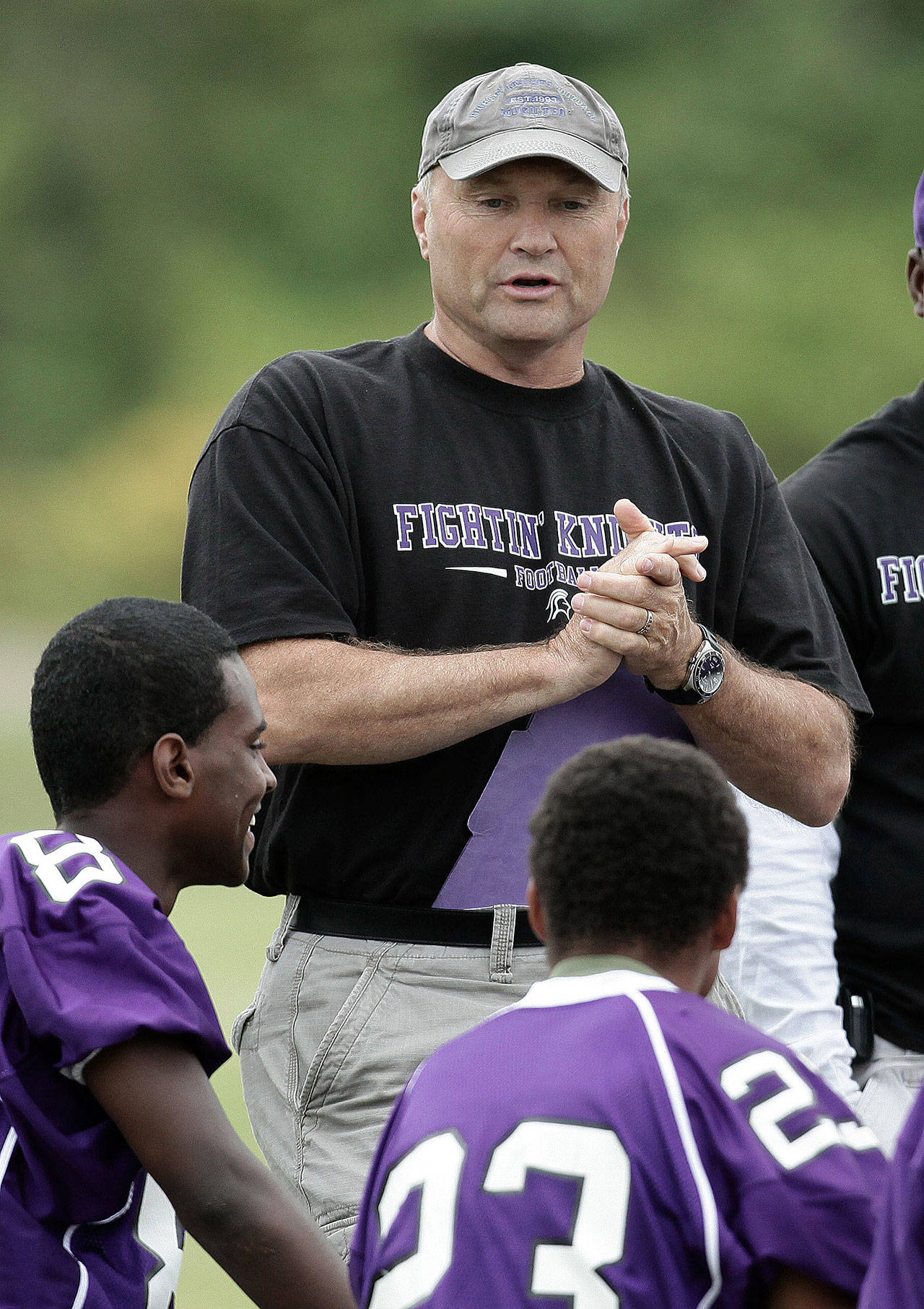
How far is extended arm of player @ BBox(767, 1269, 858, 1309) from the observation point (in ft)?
3.66

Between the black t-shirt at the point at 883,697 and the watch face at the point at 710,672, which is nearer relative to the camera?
the watch face at the point at 710,672

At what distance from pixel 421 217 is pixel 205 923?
15.3ft

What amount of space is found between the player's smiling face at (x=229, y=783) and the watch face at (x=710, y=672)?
579mm

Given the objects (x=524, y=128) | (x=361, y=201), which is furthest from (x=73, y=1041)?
(x=361, y=201)

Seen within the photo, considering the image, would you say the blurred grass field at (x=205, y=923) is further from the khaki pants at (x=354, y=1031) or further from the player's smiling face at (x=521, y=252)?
the player's smiling face at (x=521, y=252)

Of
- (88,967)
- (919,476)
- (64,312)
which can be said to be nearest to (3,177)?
(64,312)

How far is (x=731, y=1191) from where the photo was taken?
1139 mm

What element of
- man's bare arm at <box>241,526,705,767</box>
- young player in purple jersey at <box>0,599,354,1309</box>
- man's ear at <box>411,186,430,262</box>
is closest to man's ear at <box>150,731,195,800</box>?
young player in purple jersey at <box>0,599,354,1309</box>

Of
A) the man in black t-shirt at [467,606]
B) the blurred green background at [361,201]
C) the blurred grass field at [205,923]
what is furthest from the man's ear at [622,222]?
the blurred green background at [361,201]

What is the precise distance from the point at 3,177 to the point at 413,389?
9.36 metres

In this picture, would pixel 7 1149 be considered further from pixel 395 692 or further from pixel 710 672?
pixel 710 672

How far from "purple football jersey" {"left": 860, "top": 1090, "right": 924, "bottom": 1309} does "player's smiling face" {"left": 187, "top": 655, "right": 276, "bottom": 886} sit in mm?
870

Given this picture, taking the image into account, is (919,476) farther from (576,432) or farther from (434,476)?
(434,476)

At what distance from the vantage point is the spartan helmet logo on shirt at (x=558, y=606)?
2080 millimetres
